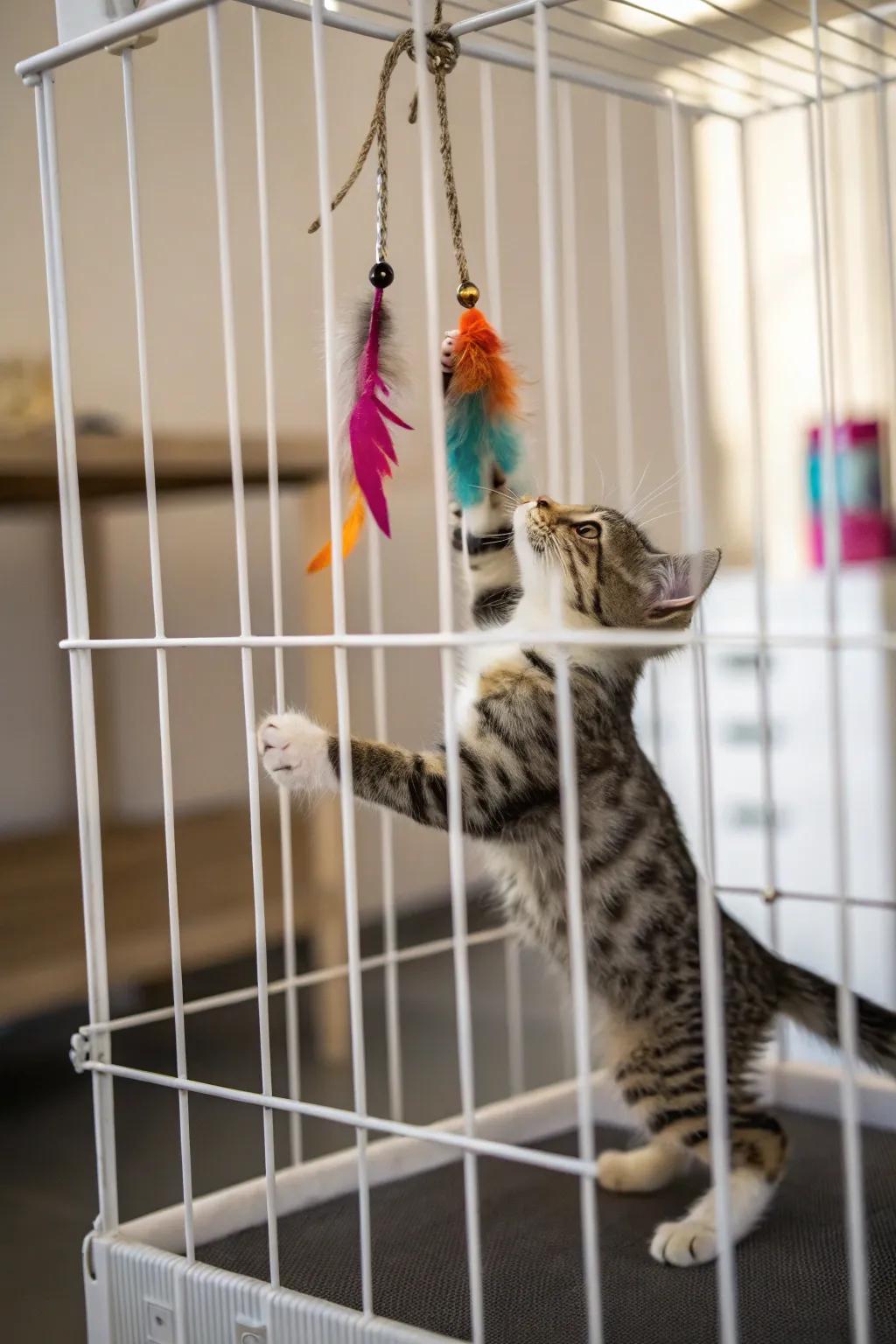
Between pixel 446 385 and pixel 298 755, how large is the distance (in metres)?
0.34

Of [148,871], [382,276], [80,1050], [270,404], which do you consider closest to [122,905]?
[148,871]

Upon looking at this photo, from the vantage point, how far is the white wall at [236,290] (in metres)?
2.59

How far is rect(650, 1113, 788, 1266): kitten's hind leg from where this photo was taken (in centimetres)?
117

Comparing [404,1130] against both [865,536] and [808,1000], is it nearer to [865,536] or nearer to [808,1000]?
[808,1000]

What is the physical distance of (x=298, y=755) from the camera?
1.06 meters

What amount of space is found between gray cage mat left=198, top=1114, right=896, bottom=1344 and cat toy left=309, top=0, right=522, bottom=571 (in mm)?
590

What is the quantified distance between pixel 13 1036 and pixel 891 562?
1771mm

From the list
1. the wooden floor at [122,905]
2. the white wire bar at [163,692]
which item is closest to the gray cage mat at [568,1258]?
the white wire bar at [163,692]

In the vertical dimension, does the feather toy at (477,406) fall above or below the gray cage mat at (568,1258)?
above

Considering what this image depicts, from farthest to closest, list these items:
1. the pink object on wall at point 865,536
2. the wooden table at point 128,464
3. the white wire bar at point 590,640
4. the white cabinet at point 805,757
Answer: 1. the pink object on wall at point 865,536
2. the white cabinet at point 805,757
3. the wooden table at point 128,464
4. the white wire bar at point 590,640

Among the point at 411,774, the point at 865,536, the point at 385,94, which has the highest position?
the point at 385,94

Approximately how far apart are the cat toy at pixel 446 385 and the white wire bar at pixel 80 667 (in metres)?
0.20

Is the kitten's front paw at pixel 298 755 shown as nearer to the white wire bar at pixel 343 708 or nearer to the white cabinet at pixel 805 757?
the white wire bar at pixel 343 708

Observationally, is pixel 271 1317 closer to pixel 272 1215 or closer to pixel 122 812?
pixel 272 1215
